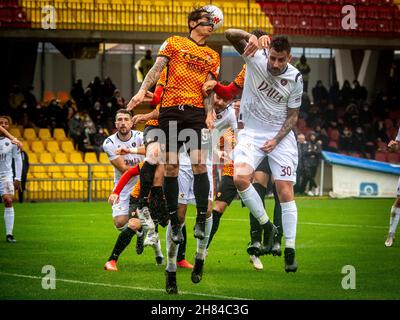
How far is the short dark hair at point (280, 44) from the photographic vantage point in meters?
11.4

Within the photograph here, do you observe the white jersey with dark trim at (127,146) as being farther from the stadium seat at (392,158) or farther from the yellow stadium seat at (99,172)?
the stadium seat at (392,158)

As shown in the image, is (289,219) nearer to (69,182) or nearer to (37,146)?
(69,182)

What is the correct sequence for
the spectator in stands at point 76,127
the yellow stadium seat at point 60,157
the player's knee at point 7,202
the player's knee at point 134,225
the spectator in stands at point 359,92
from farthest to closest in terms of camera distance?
the spectator in stands at point 359,92 → the spectator in stands at point 76,127 → the yellow stadium seat at point 60,157 → the player's knee at point 7,202 → the player's knee at point 134,225

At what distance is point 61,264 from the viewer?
14156 millimetres

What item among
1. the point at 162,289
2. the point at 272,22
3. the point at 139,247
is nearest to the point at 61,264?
the point at 139,247

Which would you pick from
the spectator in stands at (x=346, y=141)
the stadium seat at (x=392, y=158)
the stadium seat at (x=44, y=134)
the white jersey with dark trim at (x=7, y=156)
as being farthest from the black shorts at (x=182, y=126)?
the spectator in stands at (x=346, y=141)

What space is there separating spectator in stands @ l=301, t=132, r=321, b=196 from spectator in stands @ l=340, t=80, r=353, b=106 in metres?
6.81

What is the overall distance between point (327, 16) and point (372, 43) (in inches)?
72.9

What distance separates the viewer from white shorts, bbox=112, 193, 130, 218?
1479cm

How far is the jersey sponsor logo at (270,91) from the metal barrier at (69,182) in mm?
17122

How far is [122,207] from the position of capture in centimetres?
1482

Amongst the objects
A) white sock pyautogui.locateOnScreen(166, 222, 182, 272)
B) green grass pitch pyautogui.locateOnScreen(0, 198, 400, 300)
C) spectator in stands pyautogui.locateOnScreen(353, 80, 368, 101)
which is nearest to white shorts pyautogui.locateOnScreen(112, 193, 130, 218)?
green grass pitch pyautogui.locateOnScreen(0, 198, 400, 300)
